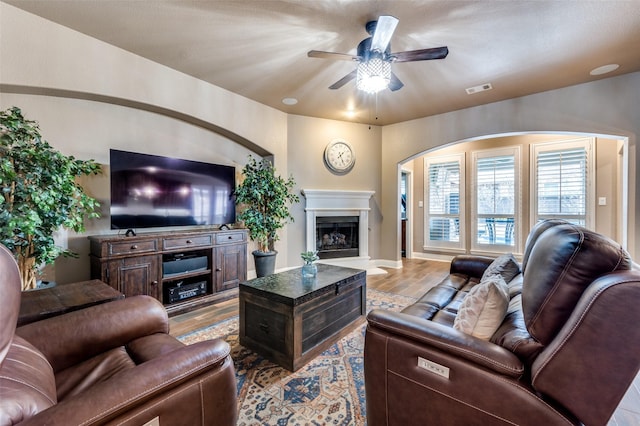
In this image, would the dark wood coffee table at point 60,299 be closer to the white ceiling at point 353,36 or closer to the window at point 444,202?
the white ceiling at point 353,36

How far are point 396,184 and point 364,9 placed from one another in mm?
3324

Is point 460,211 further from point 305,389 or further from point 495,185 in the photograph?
point 305,389

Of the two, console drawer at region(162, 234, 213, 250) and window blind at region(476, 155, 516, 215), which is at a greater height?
window blind at region(476, 155, 516, 215)

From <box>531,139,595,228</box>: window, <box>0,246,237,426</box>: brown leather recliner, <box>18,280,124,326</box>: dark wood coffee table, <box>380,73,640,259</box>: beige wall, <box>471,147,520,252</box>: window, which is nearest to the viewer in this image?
<box>0,246,237,426</box>: brown leather recliner

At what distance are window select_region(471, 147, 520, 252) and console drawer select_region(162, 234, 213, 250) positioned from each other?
4.90 m

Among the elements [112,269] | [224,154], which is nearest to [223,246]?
[112,269]

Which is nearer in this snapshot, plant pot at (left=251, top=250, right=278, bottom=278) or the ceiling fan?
the ceiling fan

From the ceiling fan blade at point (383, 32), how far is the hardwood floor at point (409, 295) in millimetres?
2716

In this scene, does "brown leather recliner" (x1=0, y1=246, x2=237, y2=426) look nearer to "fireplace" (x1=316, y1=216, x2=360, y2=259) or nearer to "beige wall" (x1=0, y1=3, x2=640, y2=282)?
"beige wall" (x1=0, y1=3, x2=640, y2=282)

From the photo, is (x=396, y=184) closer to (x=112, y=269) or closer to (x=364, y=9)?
(x=364, y=9)

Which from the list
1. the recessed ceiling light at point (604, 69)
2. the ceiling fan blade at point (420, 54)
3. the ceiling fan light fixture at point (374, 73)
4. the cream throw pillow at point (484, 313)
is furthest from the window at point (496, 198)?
the cream throw pillow at point (484, 313)

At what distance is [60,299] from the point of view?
167cm

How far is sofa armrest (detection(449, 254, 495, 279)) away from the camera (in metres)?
2.58

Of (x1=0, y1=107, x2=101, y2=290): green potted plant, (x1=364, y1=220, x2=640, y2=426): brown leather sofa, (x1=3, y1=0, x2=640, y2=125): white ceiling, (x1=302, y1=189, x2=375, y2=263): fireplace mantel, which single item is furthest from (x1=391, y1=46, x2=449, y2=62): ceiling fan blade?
(x1=0, y1=107, x2=101, y2=290): green potted plant
